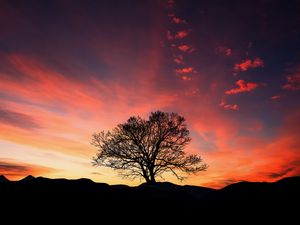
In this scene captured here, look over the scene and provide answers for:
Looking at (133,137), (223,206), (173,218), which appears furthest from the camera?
(133,137)

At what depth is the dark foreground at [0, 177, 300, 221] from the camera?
990 centimetres

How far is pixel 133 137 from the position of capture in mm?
28609

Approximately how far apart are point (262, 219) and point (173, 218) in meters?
3.59

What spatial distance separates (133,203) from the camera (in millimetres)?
11672

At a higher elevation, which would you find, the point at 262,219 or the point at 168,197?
the point at 168,197

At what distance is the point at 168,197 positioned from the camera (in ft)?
44.3

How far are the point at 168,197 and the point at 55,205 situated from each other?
5.79 m

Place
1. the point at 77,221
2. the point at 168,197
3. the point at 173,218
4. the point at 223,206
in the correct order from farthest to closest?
the point at 168,197
the point at 223,206
the point at 173,218
the point at 77,221

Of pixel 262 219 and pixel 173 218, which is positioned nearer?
pixel 262 219

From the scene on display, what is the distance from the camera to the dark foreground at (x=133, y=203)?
9.90 m

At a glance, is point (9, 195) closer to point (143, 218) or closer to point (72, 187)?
point (72, 187)

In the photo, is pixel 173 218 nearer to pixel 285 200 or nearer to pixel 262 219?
pixel 262 219

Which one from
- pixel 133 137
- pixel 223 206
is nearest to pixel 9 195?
pixel 223 206

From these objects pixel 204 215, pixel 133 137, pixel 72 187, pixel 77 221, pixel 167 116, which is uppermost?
pixel 167 116
